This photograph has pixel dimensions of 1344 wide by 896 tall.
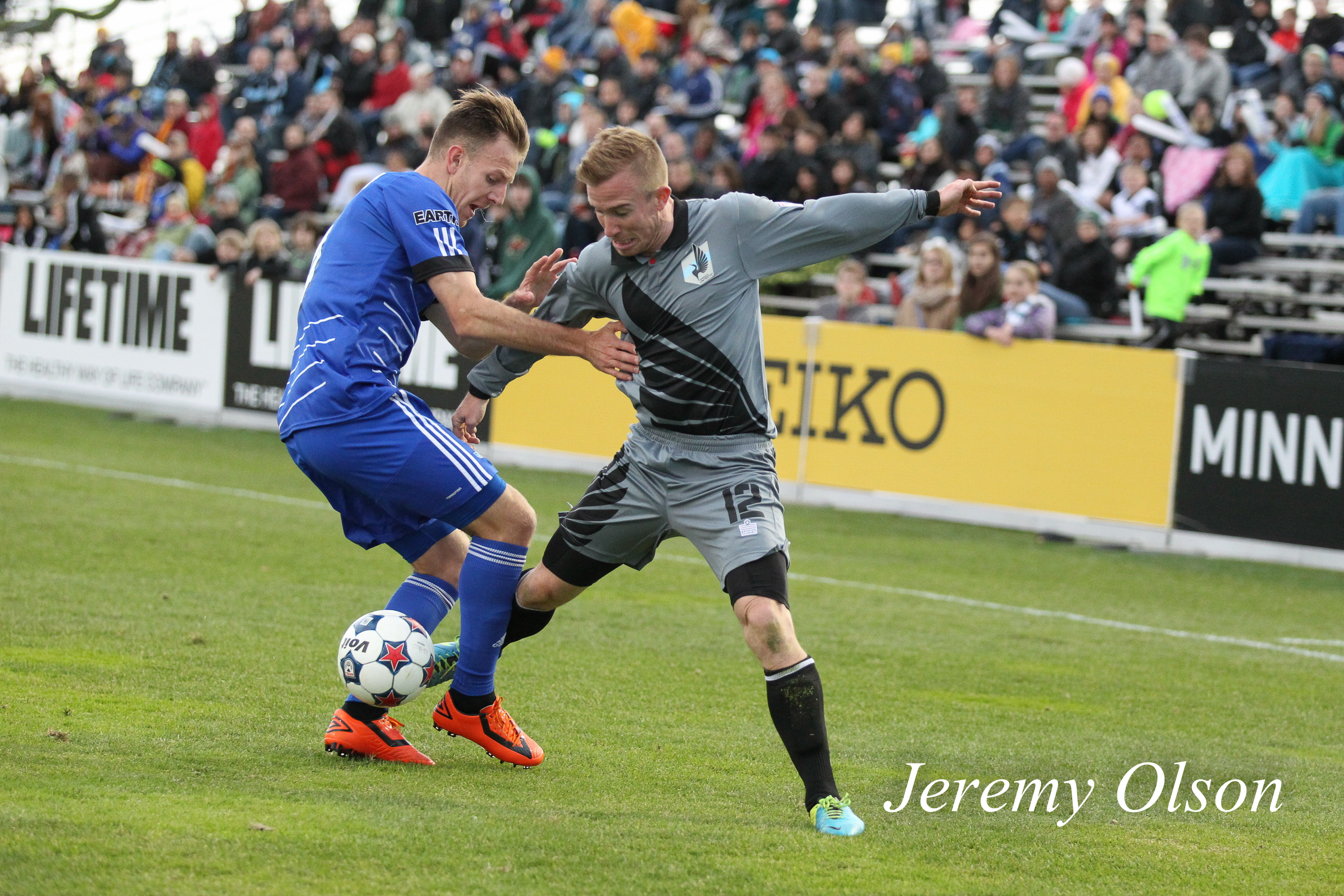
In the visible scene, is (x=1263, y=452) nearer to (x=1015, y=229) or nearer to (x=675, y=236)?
(x=1015, y=229)

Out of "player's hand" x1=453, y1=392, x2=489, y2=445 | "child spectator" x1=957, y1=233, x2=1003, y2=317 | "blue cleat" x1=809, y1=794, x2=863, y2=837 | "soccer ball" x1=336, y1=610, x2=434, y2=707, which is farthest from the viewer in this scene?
"child spectator" x1=957, y1=233, x2=1003, y2=317

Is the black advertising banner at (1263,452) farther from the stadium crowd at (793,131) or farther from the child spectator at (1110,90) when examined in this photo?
the child spectator at (1110,90)

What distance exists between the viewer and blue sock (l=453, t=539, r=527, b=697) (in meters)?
5.32

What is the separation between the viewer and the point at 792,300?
54.0 ft

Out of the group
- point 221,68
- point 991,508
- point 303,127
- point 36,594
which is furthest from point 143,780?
point 221,68

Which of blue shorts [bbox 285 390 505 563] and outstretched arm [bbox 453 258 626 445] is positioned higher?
outstretched arm [bbox 453 258 626 445]

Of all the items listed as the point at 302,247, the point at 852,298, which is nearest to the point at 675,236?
the point at 852,298

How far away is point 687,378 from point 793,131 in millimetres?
13008

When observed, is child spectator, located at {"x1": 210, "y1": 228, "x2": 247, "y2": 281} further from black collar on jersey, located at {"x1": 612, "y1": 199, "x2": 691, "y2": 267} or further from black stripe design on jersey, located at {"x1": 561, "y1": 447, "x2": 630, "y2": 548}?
black collar on jersey, located at {"x1": 612, "y1": 199, "x2": 691, "y2": 267}

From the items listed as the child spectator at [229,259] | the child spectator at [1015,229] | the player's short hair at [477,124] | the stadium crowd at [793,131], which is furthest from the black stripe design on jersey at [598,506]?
the child spectator at [229,259]

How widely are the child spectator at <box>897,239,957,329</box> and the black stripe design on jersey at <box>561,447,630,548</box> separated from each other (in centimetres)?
865

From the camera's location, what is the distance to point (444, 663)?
5.44 meters

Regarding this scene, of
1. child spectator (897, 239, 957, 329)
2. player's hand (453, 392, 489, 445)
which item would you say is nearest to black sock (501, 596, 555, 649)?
player's hand (453, 392, 489, 445)

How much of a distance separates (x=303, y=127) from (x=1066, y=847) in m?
20.1
